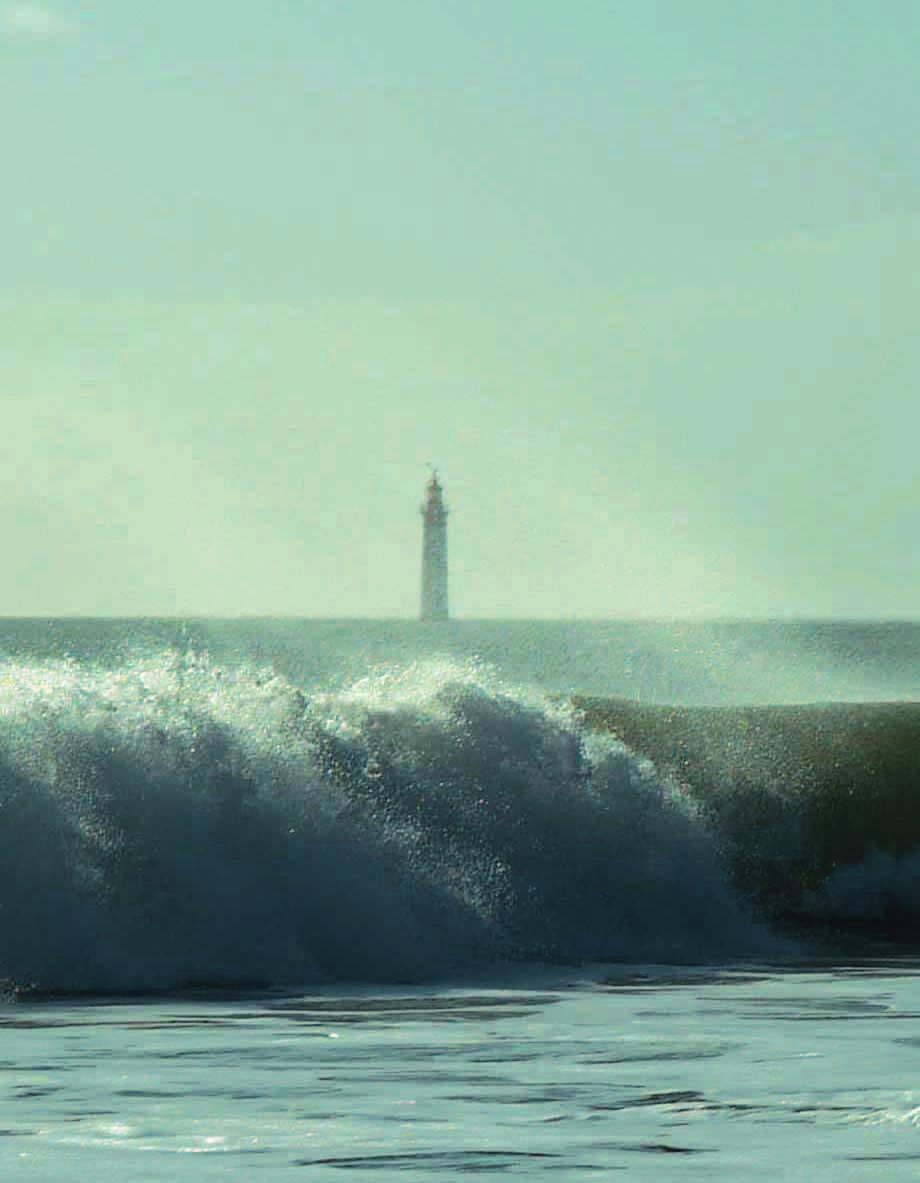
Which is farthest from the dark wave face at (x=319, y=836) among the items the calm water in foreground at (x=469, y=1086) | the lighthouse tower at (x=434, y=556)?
the lighthouse tower at (x=434, y=556)

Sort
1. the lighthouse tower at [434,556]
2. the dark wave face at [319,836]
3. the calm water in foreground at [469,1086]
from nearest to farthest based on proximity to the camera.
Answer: the calm water in foreground at [469,1086]
the dark wave face at [319,836]
the lighthouse tower at [434,556]

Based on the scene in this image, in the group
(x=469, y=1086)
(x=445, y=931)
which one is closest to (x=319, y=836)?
(x=445, y=931)

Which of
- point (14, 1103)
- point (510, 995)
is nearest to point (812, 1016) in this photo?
point (510, 995)

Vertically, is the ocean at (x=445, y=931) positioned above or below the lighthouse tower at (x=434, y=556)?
below

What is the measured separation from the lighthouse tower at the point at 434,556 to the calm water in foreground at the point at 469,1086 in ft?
370

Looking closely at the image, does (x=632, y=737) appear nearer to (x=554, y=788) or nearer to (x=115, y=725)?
(x=554, y=788)

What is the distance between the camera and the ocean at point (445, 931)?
8547 millimetres

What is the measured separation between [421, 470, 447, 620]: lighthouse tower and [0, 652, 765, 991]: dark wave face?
350 ft

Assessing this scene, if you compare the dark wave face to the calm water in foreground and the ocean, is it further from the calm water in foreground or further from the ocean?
the calm water in foreground

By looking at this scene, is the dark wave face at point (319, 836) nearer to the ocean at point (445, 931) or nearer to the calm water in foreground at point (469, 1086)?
Result: the ocean at point (445, 931)

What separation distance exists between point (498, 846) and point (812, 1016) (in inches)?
219

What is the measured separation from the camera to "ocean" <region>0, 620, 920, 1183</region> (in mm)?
8547

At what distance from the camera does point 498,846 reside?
17.1 meters

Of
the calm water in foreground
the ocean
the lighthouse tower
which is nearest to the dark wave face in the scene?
the ocean
